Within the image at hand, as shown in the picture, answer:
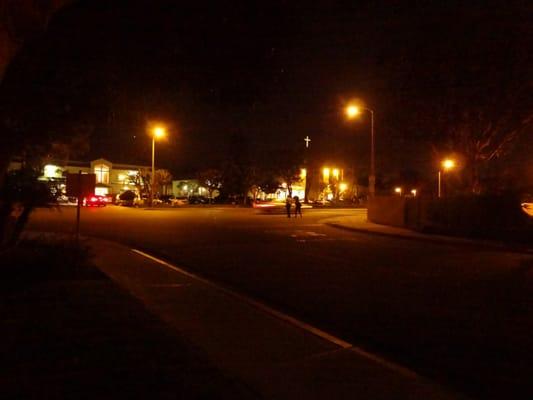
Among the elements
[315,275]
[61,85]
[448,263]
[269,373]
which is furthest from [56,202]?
[448,263]

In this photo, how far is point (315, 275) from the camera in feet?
47.1

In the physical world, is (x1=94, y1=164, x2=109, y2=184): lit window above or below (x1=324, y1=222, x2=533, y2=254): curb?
above

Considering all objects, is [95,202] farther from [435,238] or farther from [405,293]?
[405,293]

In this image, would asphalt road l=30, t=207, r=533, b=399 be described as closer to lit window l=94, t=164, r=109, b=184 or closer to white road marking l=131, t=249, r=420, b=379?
white road marking l=131, t=249, r=420, b=379

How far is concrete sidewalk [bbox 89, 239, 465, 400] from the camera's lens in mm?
5926

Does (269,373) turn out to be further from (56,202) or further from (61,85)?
(56,202)

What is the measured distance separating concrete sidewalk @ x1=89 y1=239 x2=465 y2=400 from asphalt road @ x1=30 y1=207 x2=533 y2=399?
435 millimetres

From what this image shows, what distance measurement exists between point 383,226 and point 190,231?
37.9 ft

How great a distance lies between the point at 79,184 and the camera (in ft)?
53.6

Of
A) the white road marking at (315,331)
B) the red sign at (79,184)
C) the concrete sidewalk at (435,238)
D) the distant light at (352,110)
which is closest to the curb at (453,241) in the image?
the concrete sidewalk at (435,238)

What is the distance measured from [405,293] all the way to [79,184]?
9.20m

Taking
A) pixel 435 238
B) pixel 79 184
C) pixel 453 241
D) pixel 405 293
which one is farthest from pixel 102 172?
pixel 405 293

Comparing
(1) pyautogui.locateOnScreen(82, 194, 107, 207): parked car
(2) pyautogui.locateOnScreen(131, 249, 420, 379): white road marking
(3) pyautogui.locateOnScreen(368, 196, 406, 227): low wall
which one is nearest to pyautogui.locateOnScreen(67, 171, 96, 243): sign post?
(2) pyautogui.locateOnScreen(131, 249, 420, 379): white road marking

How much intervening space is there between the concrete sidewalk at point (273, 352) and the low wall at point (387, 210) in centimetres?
2360
